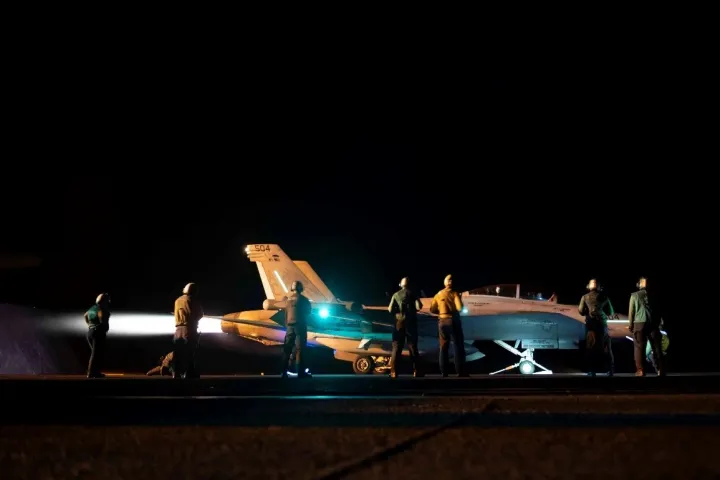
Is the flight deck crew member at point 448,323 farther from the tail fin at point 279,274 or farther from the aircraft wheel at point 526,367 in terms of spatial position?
the tail fin at point 279,274

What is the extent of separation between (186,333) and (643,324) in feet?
29.2

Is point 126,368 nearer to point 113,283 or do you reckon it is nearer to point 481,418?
point 113,283

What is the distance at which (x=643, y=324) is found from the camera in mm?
18547

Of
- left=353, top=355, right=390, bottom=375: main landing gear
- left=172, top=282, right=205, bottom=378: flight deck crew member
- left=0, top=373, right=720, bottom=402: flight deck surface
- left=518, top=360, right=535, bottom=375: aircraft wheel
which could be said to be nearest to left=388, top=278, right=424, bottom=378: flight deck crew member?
left=0, top=373, right=720, bottom=402: flight deck surface

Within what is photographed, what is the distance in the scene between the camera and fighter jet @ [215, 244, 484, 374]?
2880 cm

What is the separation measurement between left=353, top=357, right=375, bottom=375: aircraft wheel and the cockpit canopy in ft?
12.0

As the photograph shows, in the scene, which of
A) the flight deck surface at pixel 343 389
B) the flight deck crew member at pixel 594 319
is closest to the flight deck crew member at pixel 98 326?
the flight deck surface at pixel 343 389

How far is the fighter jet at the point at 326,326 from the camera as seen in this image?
94.5ft

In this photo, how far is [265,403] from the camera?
10305 mm

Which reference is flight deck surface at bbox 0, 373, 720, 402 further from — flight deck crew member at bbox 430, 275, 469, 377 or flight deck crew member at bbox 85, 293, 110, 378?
flight deck crew member at bbox 85, 293, 110, 378

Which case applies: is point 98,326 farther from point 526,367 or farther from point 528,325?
point 528,325

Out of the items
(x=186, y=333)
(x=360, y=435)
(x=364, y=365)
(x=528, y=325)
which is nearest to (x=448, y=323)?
(x=186, y=333)

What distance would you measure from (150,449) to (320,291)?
2935 cm

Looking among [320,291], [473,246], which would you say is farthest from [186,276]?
[320,291]
